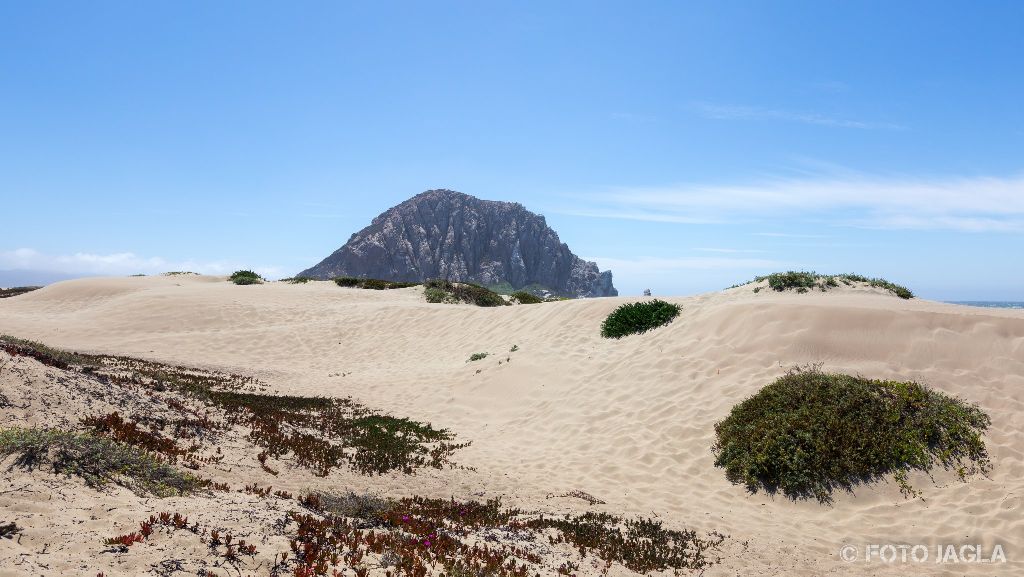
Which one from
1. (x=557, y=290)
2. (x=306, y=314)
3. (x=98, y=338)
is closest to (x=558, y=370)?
(x=306, y=314)

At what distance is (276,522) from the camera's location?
21.2 ft

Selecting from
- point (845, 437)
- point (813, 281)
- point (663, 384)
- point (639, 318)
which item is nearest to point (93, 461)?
point (845, 437)

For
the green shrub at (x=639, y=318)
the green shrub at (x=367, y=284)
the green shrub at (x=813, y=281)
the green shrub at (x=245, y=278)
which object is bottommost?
the green shrub at (x=639, y=318)

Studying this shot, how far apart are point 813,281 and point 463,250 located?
142 meters

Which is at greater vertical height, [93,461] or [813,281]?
[813,281]

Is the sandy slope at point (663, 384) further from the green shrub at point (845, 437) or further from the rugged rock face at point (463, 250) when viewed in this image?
the rugged rock face at point (463, 250)

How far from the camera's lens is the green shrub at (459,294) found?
41.7 meters

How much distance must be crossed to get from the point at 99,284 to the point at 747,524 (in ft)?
173

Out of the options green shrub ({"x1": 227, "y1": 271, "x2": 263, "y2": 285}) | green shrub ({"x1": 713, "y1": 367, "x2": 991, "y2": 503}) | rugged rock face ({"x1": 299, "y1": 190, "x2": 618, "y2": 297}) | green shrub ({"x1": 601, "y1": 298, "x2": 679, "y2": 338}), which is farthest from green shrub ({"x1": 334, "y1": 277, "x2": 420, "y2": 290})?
rugged rock face ({"x1": 299, "y1": 190, "x2": 618, "y2": 297})

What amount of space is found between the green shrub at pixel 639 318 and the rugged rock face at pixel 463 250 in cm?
13133

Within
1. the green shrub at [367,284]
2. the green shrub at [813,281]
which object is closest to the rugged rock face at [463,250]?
the green shrub at [367,284]

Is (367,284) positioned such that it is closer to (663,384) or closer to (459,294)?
(459,294)

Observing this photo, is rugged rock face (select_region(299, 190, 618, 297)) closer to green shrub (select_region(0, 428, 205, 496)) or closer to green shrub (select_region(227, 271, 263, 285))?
green shrub (select_region(227, 271, 263, 285))

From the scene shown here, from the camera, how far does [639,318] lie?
21203 mm
